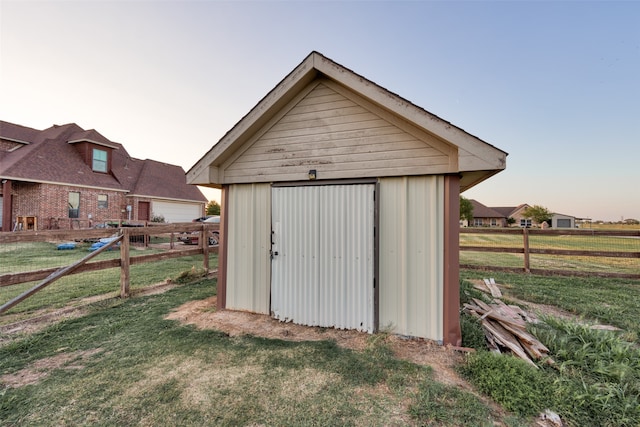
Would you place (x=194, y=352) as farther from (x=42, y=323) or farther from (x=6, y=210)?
(x=6, y=210)

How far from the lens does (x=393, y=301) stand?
12.4 ft

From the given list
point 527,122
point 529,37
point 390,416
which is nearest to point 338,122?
point 390,416

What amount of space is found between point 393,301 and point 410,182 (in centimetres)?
181

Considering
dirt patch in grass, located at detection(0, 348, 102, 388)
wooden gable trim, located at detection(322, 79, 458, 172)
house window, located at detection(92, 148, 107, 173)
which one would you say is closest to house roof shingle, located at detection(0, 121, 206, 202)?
house window, located at detection(92, 148, 107, 173)

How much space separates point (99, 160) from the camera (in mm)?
17953

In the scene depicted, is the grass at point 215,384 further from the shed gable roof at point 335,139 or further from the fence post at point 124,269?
the shed gable roof at point 335,139

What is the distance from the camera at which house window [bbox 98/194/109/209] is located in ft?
56.2

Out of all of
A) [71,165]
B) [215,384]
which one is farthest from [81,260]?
[71,165]

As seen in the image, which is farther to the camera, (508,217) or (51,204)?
(508,217)

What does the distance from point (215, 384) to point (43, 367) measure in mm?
2156

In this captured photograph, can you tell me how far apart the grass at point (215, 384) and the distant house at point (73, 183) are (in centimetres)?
1510

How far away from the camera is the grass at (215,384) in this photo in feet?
7.11

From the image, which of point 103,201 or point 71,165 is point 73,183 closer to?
point 71,165

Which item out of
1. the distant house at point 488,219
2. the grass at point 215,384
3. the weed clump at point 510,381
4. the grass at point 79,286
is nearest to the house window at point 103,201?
the grass at point 79,286
